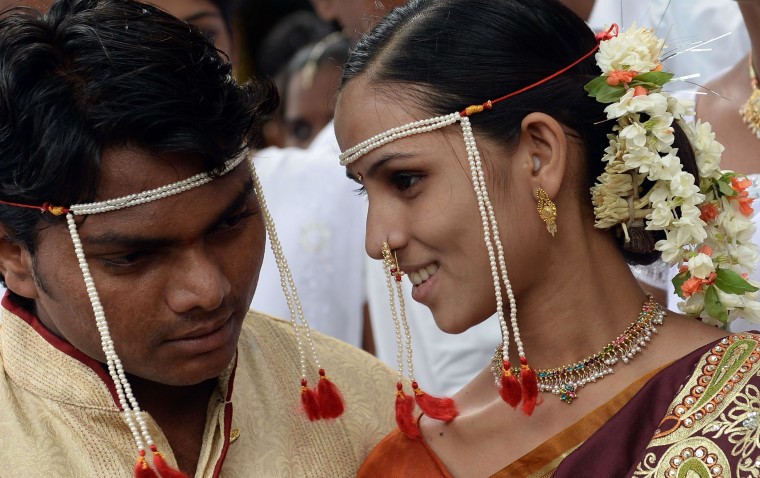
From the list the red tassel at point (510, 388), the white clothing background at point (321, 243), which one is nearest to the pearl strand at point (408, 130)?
the red tassel at point (510, 388)

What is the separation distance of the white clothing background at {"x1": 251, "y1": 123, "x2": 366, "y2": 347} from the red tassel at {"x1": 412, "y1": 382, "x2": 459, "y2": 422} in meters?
2.05

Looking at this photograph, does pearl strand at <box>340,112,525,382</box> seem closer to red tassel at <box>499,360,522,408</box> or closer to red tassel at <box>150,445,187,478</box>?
red tassel at <box>499,360,522,408</box>

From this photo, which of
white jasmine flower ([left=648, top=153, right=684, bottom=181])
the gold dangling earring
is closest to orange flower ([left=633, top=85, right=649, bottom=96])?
white jasmine flower ([left=648, top=153, right=684, bottom=181])

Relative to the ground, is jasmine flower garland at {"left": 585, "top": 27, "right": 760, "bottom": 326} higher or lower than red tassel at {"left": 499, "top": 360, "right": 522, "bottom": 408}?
higher

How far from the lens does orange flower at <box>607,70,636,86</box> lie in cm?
265

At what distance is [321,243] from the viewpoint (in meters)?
5.00

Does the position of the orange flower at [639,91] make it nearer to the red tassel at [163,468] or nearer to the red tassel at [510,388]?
the red tassel at [510,388]

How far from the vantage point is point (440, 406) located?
2.91 meters

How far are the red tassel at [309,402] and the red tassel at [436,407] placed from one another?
255 millimetres

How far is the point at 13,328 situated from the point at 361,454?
963 millimetres

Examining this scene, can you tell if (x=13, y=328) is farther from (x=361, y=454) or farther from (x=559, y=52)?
(x=559, y=52)

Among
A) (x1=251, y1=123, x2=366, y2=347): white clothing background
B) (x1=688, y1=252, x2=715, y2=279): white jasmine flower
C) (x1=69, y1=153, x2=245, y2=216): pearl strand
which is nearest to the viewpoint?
(x1=69, y1=153, x2=245, y2=216): pearl strand

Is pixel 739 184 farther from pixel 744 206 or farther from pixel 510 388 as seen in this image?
pixel 510 388

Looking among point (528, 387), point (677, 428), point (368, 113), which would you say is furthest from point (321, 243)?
point (677, 428)
